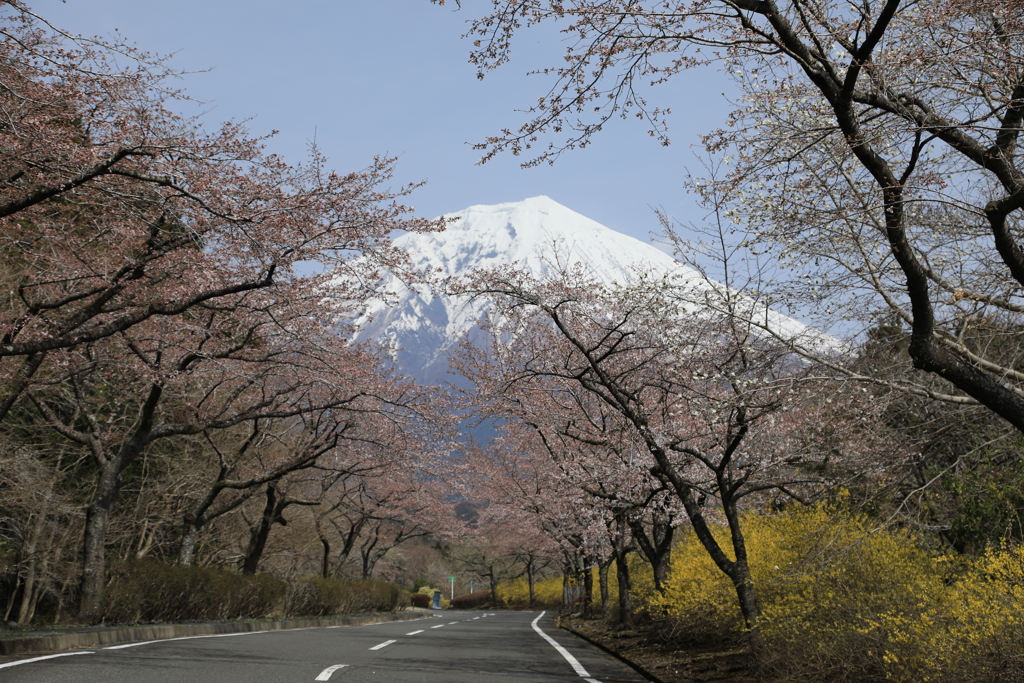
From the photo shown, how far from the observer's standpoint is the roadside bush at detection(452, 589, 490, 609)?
80188 mm

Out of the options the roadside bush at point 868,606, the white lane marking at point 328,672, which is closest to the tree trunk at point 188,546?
the white lane marking at point 328,672

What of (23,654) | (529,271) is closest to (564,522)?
(529,271)

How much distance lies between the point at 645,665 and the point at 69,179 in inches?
382

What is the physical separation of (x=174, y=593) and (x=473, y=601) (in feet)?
230

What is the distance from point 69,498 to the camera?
1953 centimetres

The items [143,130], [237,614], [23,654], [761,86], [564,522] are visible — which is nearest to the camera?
[761,86]

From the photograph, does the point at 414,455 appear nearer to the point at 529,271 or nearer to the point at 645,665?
the point at 529,271

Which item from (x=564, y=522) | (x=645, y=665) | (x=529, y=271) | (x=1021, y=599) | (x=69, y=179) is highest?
(x=529, y=271)

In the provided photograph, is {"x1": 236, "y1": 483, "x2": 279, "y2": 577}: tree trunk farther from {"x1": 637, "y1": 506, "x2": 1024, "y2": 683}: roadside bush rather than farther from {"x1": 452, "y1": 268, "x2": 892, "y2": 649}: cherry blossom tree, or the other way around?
{"x1": 637, "y1": 506, "x2": 1024, "y2": 683}: roadside bush

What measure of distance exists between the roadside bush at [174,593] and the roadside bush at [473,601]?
63247 mm

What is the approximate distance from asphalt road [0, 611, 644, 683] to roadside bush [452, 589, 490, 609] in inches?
2743

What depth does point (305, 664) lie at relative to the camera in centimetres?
904

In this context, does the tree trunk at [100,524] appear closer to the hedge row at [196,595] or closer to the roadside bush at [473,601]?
the hedge row at [196,595]

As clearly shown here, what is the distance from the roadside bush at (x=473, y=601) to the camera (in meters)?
80.2
